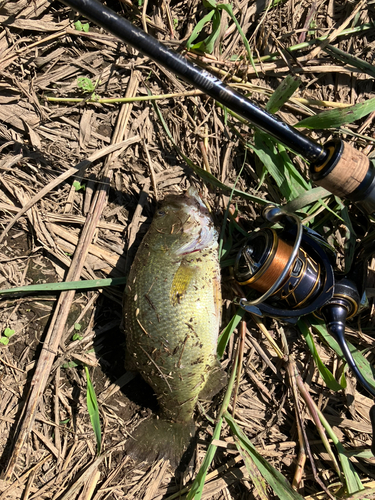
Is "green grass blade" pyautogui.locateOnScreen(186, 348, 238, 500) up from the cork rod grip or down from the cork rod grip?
down

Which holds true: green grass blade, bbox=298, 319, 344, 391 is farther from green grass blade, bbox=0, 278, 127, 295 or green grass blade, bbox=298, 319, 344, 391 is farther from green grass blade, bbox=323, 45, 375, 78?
green grass blade, bbox=323, 45, 375, 78

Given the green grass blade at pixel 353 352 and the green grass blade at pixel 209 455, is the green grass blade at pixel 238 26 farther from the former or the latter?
the green grass blade at pixel 209 455

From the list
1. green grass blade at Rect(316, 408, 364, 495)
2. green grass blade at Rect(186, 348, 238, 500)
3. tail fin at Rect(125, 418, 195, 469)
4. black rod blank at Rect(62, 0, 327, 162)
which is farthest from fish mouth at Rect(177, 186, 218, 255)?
green grass blade at Rect(316, 408, 364, 495)

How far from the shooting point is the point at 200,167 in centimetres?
301

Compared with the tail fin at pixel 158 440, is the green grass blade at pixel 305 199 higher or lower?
higher

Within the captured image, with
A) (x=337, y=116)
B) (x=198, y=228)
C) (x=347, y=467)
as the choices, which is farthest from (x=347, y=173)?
(x=347, y=467)

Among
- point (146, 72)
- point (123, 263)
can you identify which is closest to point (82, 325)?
point (123, 263)

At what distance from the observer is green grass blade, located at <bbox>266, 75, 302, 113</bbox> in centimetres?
263

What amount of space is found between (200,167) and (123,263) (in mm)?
921

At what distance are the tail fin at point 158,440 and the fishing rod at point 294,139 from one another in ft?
6.30

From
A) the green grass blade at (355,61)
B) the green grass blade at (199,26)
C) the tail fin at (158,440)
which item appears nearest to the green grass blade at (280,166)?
the green grass blade at (199,26)

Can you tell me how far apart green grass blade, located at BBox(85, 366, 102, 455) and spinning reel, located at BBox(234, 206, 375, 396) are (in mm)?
1220

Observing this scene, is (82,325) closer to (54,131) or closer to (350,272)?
(54,131)

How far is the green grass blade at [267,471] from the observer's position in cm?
267
